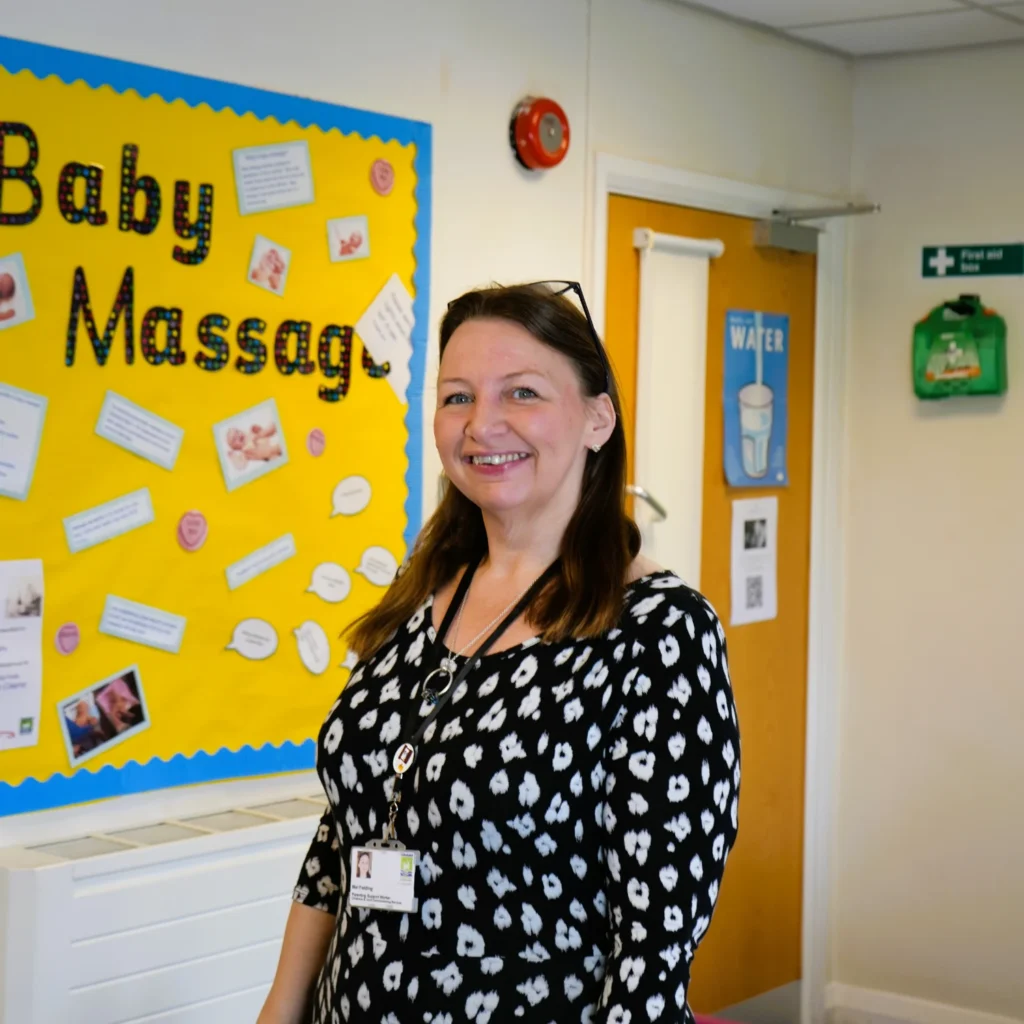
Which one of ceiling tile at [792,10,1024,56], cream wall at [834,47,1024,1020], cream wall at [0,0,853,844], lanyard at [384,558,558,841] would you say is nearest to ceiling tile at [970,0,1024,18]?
ceiling tile at [792,10,1024,56]

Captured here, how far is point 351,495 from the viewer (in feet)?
9.09

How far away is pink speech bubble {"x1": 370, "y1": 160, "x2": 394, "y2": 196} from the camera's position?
2.78m

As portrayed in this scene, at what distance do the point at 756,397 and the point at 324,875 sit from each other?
240 cm

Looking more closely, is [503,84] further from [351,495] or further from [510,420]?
[510,420]

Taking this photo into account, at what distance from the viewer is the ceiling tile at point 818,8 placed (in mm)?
3438

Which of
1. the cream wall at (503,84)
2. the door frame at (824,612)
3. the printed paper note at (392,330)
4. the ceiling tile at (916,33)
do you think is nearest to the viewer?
the cream wall at (503,84)

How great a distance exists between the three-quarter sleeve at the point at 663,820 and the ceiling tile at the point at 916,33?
2.63m

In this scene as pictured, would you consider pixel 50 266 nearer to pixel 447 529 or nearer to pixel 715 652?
pixel 447 529

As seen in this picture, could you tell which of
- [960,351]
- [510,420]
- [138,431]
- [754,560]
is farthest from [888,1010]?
[510,420]

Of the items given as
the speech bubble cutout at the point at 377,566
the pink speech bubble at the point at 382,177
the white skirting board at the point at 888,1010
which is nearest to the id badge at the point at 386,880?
the speech bubble cutout at the point at 377,566

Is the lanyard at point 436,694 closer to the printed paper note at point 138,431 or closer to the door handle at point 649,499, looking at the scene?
the printed paper note at point 138,431

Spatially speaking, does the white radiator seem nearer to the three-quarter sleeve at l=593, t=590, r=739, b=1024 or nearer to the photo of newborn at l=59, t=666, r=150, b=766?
the photo of newborn at l=59, t=666, r=150, b=766

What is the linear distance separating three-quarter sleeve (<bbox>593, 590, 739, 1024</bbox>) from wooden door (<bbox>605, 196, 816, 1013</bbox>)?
7.05ft

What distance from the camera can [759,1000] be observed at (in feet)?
12.9
